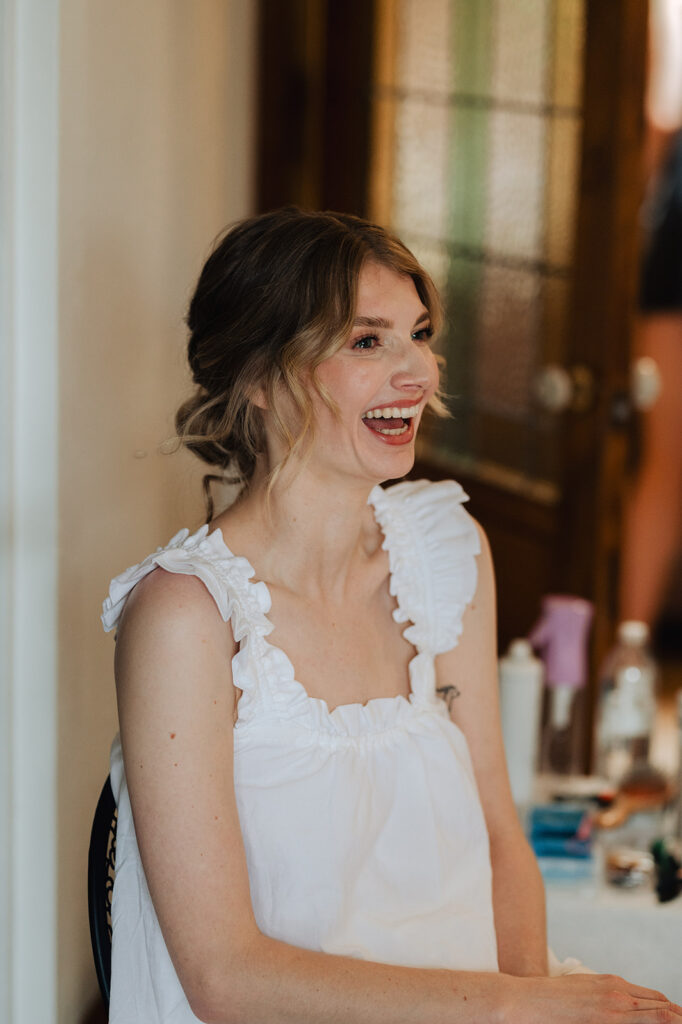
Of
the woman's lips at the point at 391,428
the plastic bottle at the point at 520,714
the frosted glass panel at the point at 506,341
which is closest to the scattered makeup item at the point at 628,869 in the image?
the plastic bottle at the point at 520,714

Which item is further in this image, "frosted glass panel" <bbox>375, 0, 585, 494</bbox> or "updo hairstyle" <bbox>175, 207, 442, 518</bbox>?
"frosted glass panel" <bbox>375, 0, 585, 494</bbox>

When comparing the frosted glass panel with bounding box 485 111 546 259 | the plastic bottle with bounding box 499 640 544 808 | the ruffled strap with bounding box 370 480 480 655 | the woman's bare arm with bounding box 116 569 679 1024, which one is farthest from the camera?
the frosted glass panel with bounding box 485 111 546 259

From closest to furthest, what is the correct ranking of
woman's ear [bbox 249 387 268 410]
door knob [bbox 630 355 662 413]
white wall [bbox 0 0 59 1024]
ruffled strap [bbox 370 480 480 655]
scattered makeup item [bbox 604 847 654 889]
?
white wall [bbox 0 0 59 1024]
woman's ear [bbox 249 387 268 410]
ruffled strap [bbox 370 480 480 655]
scattered makeup item [bbox 604 847 654 889]
door knob [bbox 630 355 662 413]

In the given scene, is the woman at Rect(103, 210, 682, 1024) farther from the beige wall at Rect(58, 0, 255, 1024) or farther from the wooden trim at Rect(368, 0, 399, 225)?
the wooden trim at Rect(368, 0, 399, 225)

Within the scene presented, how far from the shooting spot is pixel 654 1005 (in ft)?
3.97

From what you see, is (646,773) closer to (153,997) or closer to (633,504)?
(153,997)

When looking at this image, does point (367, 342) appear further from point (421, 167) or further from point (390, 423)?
point (421, 167)

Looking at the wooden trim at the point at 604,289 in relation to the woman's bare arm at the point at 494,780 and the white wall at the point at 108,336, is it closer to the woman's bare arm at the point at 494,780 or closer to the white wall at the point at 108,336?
the white wall at the point at 108,336

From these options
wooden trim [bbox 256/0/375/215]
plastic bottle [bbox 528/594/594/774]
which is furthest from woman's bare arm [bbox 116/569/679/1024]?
wooden trim [bbox 256/0/375/215]

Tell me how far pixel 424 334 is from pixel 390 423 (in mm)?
142

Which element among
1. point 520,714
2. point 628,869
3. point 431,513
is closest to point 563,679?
point 520,714

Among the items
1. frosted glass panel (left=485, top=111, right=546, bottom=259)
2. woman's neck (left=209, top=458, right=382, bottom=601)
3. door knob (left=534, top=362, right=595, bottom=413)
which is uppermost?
frosted glass panel (left=485, top=111, right=546, bottom=259)

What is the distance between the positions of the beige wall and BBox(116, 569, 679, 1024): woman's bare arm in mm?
227

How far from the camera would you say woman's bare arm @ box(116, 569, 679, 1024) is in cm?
112
